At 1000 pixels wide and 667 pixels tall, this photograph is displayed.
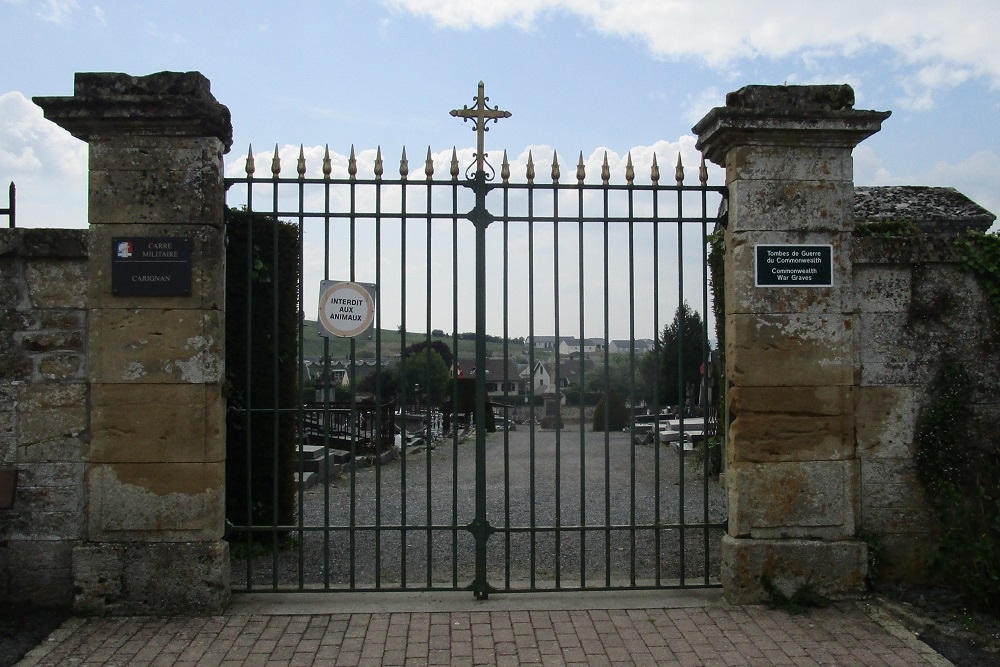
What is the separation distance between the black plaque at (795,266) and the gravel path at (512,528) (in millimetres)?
1274

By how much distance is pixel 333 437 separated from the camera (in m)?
12.4

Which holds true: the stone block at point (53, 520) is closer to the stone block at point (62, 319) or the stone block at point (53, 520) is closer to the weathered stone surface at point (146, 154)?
the stone block at point (62, 319)

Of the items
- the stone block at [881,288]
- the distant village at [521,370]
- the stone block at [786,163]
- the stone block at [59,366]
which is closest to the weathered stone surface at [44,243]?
the stone block at [59,366]

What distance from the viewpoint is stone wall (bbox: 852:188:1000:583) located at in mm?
4801

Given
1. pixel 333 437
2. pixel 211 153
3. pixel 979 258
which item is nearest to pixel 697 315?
pixel 333 437

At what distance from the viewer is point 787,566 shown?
471 centimetres

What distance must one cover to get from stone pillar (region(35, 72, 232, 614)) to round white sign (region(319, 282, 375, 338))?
651mm

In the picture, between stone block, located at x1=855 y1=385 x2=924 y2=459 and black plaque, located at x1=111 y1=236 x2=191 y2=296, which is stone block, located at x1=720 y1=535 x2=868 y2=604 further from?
black plaque, located at x1=111 y1=236 x2=191 y2=296

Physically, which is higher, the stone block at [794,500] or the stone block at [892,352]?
the stone block at [892,352]

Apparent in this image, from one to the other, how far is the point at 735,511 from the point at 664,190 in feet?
6.60

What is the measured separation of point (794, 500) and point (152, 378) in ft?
12.7

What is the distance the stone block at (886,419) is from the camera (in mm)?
4797

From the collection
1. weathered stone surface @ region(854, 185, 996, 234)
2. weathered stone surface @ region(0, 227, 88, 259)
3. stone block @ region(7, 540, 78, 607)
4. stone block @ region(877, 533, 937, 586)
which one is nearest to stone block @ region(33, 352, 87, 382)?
weathered stone surface @ region(0, 227, 88, 259)

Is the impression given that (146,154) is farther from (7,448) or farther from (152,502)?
(152,502)
